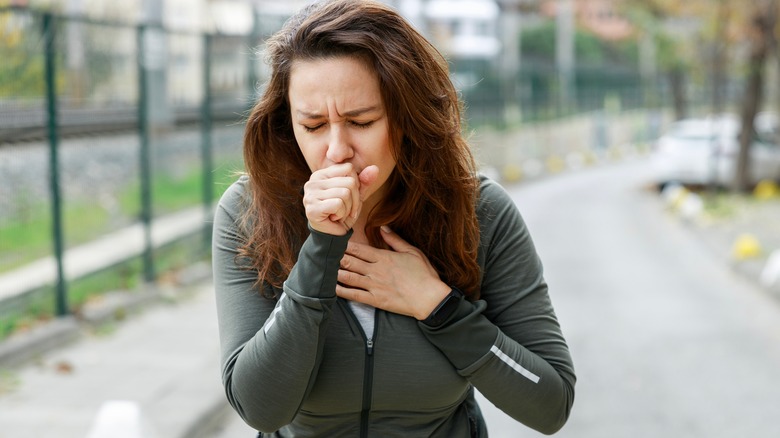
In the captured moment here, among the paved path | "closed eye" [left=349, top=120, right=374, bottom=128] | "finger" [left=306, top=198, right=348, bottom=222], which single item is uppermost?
"closed eye" [left=349, top=120, right=374, bottom=128]

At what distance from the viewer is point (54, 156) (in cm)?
824

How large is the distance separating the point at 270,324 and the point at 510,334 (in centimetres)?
49

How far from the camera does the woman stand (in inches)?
77.0

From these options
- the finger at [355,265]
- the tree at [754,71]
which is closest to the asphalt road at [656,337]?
the finger at [355,265]

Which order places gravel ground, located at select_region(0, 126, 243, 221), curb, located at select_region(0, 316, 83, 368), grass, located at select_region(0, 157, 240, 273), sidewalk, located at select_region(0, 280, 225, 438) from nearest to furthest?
sidewalk, located at select_region(0, 280, 225, 438)
curb, located at select_region(0, 316, 83, 368)
gravel ground, located at select_region(0, 126, 243, 221)
grass, located at select_region(0, 157, 240, 273)

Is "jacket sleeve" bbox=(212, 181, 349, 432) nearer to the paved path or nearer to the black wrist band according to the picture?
the black wrist band

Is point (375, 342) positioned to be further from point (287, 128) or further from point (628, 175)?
point (628, 175)

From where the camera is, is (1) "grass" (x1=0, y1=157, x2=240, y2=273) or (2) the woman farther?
(1) "grass" (x1=0, y1=157, x2=240, y2=273)

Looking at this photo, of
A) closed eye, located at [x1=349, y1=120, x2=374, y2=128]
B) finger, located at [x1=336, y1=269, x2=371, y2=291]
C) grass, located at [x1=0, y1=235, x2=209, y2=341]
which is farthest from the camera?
grass, located at [x1=0, y1=235, x2=209, y2=341]

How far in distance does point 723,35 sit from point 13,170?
18.7 m

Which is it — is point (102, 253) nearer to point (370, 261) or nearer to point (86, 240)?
point (86, 240)

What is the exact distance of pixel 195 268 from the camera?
447 inches

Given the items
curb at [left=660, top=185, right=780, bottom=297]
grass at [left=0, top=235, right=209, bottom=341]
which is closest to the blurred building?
curb at [left=660, top=185, right=780, bottom=297]

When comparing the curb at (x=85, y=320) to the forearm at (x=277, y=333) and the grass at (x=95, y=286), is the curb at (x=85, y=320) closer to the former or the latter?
the grass at (x=95, y=286)
